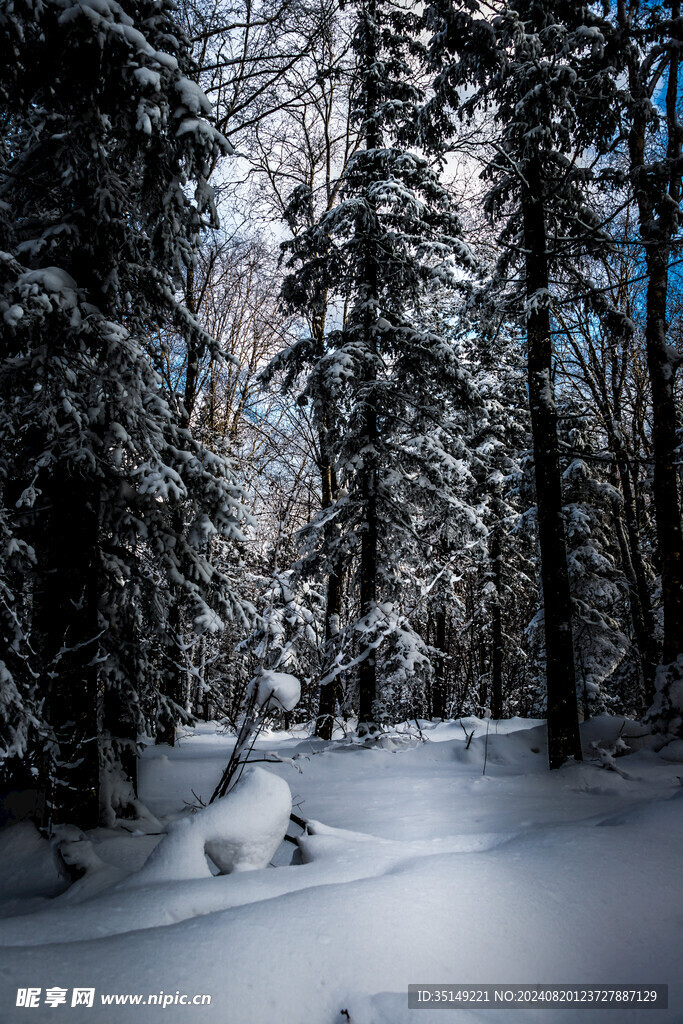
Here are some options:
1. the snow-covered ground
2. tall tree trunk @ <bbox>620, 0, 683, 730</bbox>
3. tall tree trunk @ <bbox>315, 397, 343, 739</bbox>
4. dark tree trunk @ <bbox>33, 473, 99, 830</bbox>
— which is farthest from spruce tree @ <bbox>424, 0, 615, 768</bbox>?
dark tree trunk @ <bbox>33, 473, 99, 830</bbox>

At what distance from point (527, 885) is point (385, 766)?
5389 millimetres

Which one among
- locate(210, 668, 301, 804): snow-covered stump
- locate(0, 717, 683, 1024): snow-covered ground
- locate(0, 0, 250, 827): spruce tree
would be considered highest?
locate(0, 0, 250, 827): spruce tree

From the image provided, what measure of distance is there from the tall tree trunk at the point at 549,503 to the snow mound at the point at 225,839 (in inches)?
187

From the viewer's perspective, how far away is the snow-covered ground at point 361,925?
2.03 m

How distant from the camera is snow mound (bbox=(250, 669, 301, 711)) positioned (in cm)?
356

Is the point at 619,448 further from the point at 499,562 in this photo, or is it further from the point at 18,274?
the point at 18,274

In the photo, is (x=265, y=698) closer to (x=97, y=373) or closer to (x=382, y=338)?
(x=97, y=373)

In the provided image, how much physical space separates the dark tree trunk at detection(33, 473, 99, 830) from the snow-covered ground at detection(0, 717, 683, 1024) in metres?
0.63

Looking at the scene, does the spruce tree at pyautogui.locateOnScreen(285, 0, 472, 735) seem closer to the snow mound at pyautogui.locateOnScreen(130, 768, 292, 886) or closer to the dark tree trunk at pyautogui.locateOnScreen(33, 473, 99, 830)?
the dark tree trunk at pyautogui.locateOnScreen(33, 473, 99, 830)

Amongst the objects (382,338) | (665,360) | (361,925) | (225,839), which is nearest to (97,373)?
(225,839)

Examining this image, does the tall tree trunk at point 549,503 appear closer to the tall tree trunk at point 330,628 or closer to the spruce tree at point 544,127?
the spruce tree at point 544,127

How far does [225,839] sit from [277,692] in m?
0.88

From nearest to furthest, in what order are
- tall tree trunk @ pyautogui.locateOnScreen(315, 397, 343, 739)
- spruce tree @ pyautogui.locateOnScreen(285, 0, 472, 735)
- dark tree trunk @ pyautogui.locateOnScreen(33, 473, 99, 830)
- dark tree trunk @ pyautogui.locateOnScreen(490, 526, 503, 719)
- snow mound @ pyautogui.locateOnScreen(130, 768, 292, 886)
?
snow mound @ pyautogui.locateOnScreen(130, 768, 292, 886)
dark tree trunk @ pyautogui.locateOnScreen(33, 473, 99, 830)
spruce tree @ pyautogui.locateOnScreen(285, 0, 472, 735)
tall tree trunk @ pyautogui.locateOnScreen(315, 397, 343, 739)
dark tree trunk @ pyautogui.locateOnScreen(490, 526, 503, 719)

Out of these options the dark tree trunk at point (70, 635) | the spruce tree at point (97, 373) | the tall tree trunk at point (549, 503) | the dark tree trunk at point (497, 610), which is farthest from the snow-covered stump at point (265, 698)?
the dark tree trunk at point (497, 610)
